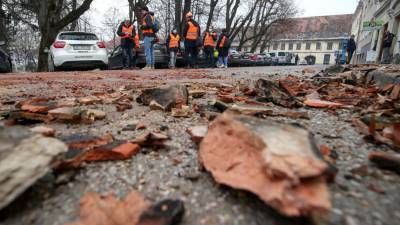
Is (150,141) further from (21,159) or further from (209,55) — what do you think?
(209,55)

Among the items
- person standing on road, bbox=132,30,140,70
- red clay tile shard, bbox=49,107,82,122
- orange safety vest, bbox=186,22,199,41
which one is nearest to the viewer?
red clay tile shard, bbox=49,107,82,122

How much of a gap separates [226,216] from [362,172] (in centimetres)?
57

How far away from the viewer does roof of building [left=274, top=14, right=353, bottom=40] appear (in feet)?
195

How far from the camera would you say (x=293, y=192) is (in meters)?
0.73

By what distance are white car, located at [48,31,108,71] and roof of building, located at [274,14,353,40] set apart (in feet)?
179

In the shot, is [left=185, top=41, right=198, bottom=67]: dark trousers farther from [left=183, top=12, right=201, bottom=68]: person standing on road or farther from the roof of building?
the roof of building

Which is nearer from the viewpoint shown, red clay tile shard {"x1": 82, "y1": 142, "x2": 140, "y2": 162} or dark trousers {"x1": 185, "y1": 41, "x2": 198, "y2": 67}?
red clay tile shard {"x1": 82, "y1": 142, "x2": 140, "y2": 162}

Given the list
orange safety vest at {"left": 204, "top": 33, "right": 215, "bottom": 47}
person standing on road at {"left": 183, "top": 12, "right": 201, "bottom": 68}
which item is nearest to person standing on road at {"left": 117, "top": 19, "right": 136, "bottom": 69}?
person standing on road at {"left": 183, "top": 12, "right": 201, "bottom": 68}

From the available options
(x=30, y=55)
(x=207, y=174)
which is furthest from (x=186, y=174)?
(x=30, y=55)

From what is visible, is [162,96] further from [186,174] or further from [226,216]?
[226,216]

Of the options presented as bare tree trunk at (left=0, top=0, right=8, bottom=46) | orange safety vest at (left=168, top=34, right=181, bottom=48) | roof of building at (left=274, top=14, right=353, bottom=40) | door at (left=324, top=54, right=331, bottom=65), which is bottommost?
door at (left=324, top=54, right=331, bottom=65)

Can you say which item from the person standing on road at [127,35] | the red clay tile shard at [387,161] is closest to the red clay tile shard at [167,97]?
the red clay tile shard at [387,161]

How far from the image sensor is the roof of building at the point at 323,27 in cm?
5934

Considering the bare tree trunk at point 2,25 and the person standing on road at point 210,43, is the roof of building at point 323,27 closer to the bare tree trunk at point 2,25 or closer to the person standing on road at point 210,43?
the person standing on road at point 210,43
